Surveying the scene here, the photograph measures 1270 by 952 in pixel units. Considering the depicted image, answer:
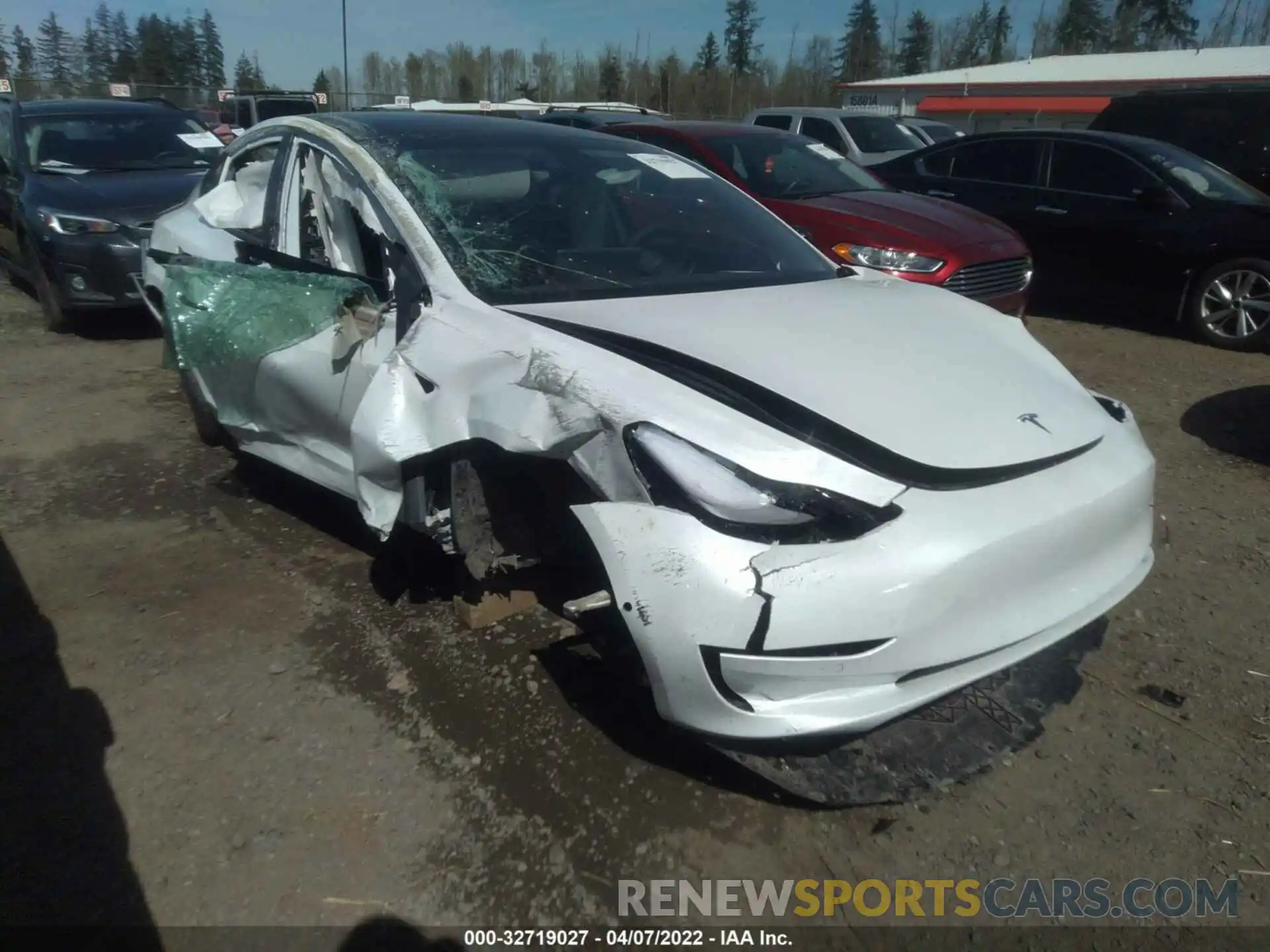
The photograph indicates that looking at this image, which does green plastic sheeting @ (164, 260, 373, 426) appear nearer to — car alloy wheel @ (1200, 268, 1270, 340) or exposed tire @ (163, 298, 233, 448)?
exposed tire @ (163, 298, 233, 448)

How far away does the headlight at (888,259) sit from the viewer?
602 cm

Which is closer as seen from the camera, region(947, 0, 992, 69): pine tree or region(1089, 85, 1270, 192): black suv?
region(1089, 85, 1270, 192): black suv

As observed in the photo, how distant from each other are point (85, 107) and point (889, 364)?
8039 mm

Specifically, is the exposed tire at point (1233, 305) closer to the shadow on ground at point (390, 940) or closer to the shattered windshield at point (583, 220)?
the shattered windshield at point (583, 220)

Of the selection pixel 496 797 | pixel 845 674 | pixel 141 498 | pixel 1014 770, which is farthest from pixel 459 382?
pixel 141 498

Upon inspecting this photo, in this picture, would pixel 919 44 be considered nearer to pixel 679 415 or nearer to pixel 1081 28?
pixel 1081 28

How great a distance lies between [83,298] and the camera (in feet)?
21.7

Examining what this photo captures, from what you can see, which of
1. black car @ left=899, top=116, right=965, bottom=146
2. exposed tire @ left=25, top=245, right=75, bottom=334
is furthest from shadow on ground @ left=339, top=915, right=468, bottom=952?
black car @ left=899, top=116, right=965, bottom=146

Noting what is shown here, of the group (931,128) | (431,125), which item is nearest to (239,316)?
(431,125)

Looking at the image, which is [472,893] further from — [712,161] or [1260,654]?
[712,161]

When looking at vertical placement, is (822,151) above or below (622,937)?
above

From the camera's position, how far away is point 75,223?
6559mm

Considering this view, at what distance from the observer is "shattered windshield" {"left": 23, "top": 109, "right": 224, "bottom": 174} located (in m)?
7.37

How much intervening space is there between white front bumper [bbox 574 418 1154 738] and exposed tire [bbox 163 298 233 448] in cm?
269
